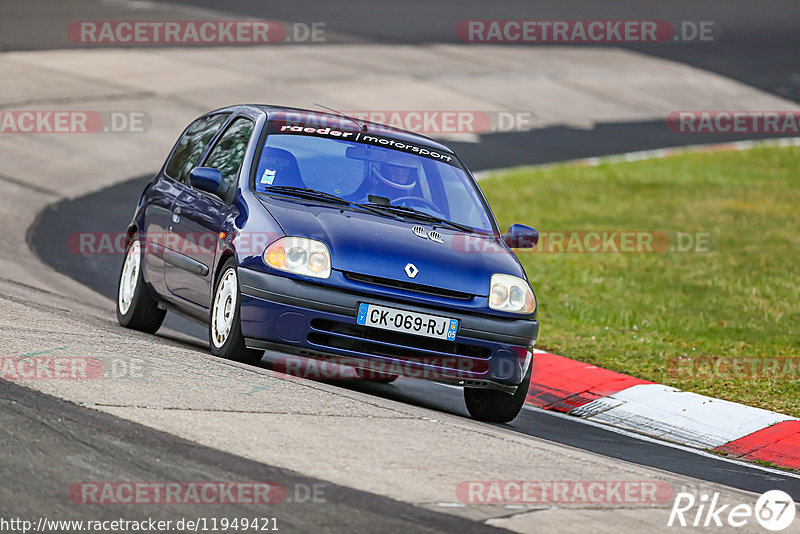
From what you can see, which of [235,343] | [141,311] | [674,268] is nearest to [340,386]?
[235,343]

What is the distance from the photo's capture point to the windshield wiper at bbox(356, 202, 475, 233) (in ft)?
27.1

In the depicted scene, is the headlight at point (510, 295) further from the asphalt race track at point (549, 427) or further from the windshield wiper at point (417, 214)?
the asphalt race track at point (549, 427)

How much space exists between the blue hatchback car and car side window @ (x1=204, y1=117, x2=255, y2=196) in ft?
0.05

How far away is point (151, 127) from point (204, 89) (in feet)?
9.66

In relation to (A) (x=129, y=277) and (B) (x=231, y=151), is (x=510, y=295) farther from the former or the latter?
(A) (x=129, y=277)

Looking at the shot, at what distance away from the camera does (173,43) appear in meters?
27.7

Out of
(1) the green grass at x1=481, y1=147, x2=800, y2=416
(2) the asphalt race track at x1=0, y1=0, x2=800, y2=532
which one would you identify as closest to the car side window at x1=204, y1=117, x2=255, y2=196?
(2) the asphalt race track at x1=0, y1=0, x2=800, y2=532

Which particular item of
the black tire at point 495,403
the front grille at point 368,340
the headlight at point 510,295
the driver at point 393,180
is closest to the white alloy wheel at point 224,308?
the front grille at point 368,340

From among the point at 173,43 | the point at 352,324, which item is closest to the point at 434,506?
the point at 352,324

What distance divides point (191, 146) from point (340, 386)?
7.86 ft

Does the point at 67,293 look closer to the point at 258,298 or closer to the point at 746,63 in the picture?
the point at 258,298

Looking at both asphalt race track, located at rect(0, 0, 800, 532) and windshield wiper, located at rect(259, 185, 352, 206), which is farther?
windshield wiper, located at rect(259, 185, 352, 206)

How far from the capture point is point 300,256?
753 centimetres

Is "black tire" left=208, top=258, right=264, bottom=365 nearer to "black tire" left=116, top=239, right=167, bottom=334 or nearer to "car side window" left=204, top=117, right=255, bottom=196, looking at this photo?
"car side window" left=204, top=117, right=255, bottom=196
